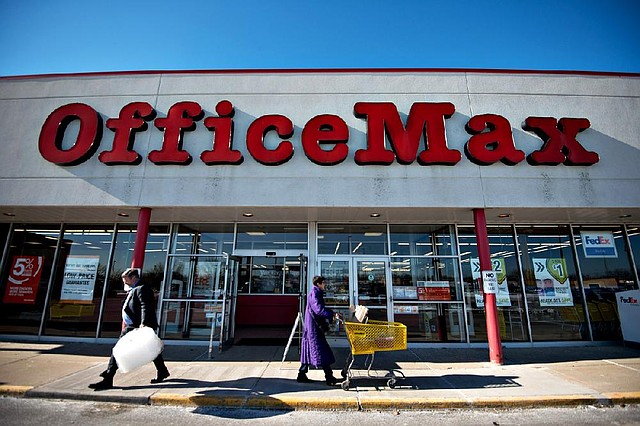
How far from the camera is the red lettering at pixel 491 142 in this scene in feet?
26.1

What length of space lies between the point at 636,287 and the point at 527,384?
6.84 m

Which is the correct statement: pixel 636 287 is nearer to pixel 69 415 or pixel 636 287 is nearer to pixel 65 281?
pixel 69 415

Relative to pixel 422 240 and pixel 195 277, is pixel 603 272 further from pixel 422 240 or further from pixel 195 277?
pixel 195 277

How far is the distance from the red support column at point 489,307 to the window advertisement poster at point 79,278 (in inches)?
432

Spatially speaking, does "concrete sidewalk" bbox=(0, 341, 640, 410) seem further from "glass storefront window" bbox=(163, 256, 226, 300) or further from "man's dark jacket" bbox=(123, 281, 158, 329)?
"glass storefront window" bbox=(163, 256, 226, 300)

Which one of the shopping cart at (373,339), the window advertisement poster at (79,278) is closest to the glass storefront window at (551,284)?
the shopping cart at (373,339)

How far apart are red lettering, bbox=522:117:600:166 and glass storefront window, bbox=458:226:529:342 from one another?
99.8 inches

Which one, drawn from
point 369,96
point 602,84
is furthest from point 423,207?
point 602,84

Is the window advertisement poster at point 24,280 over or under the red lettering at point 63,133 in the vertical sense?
under

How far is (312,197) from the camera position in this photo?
788 cm

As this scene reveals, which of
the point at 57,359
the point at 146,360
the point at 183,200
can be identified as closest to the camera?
the point at 146,360

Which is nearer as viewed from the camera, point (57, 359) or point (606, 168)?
A: point (57, 359)

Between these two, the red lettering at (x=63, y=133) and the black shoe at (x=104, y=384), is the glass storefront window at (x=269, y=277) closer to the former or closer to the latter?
the red lettering at (x=63, y=133)

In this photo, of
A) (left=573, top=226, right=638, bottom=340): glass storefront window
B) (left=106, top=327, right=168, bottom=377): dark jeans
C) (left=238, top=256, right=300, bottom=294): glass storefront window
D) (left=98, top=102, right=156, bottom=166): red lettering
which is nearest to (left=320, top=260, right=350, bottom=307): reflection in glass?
(left=238, top=256, right=300, bottom=294): glass storefront window
